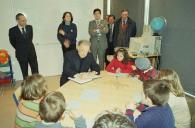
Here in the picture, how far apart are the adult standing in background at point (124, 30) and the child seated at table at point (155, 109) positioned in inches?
144

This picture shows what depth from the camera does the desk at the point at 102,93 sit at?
260 cm

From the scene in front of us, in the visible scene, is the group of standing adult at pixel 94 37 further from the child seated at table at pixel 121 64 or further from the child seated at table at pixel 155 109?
the child seated at table at pixel 155 109

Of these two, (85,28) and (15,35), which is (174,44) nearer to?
(85,28)

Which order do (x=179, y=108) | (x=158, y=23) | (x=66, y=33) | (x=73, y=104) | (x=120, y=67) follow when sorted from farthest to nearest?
(x=66, y=33) → (x=158, y=23) → (x=120, y=67) → (x=73, y=104) → (x=179, y=108)

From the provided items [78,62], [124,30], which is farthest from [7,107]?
[124,30]

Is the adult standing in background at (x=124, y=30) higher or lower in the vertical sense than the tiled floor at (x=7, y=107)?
higher

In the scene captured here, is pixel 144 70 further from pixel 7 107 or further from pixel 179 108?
pixel 7 107

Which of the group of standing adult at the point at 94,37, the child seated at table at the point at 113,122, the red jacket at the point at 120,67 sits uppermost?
the group of standing adult at the point at 94,37

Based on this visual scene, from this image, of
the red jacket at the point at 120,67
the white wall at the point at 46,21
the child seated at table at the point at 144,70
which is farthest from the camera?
the white wall at the point at 46,21

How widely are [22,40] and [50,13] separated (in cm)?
121

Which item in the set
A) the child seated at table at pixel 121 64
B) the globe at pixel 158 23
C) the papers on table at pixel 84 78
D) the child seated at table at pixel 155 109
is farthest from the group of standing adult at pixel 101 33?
the child seated at table at pixel 155 109

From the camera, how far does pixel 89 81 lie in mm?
3424

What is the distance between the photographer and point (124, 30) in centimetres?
577

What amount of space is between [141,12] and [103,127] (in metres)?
5.40
